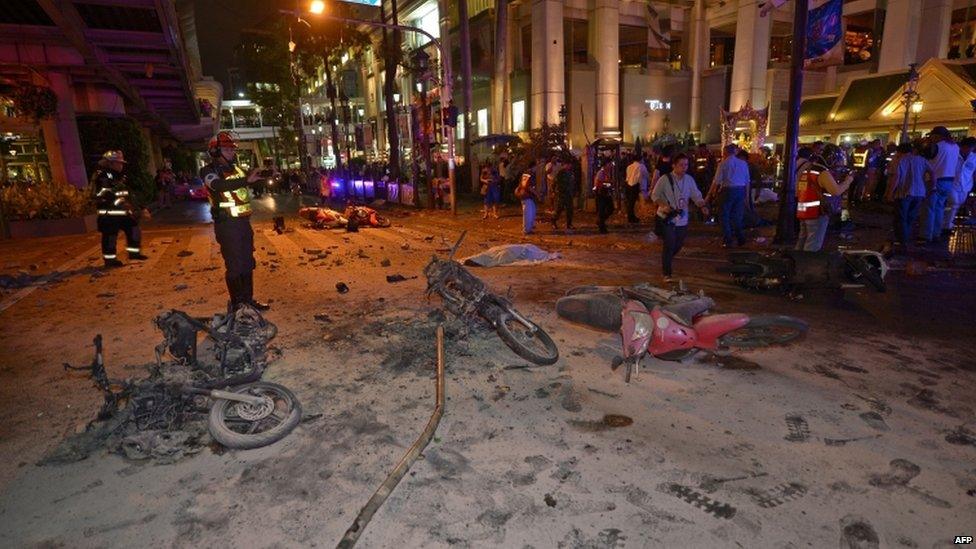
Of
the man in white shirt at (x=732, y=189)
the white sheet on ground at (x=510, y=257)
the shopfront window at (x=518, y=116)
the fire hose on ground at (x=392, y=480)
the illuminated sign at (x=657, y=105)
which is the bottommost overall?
the fire hose on ground at (x=392, y=480)

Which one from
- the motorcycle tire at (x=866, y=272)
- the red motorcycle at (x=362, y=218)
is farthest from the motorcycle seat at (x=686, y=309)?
the red motorcycle at (x=362, y=218)

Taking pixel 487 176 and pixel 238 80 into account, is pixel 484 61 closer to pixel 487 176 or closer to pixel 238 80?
pixel 487 176

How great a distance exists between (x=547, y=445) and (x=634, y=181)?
10.9 m

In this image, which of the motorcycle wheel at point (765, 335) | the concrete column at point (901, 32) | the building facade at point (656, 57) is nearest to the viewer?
the motorcycle wheel at point (765, 335)

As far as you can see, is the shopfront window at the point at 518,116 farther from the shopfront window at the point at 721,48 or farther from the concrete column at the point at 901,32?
the concrete column at the point at 901,32

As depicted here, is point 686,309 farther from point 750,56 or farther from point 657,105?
point 750,56

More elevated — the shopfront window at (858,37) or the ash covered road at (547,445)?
the shopfront window at (858,37)

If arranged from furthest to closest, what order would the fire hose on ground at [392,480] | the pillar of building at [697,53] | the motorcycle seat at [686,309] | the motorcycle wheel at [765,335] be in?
the pillar of building at [697,53]
the motorcycle wheel at [765,335]
the motorcycle seat at [686,309]
the fire hose on ground at [392,480]

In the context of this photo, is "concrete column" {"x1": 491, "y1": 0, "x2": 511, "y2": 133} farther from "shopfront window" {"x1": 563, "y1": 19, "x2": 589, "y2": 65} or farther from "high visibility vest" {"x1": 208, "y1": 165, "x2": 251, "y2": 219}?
"high visibility vest" {"x1": 208, "y1": 165, "x2": 251, "y2": 219}

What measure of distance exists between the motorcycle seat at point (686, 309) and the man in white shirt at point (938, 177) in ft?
25.2

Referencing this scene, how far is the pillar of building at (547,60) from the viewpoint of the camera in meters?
30.7

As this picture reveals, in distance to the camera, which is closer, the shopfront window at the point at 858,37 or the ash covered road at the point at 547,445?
the ash covered road at the point at 547,445

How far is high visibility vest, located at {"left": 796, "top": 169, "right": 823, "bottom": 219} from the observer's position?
7500 millimetres

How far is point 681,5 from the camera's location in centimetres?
3656
